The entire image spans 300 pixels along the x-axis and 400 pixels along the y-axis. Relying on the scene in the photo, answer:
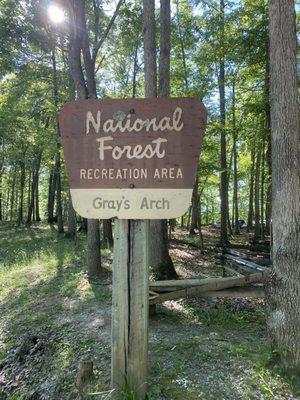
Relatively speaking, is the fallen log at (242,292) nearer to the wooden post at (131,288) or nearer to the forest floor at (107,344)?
the forest floor at (107,344)

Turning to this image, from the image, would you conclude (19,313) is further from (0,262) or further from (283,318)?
(0,262)

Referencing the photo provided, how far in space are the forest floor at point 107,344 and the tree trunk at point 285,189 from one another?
17.9 inches

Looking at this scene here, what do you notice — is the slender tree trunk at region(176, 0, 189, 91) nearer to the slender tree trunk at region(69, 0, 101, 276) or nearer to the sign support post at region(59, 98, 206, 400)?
the slender tree trunk at region(69, 0, 101, 276)

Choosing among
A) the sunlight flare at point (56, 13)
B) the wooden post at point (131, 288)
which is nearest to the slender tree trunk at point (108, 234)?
the sunlight flare at point (56, 13)

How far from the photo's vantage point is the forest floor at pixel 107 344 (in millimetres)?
4078

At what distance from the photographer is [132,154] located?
3.40 metres

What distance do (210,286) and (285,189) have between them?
9.27 feet

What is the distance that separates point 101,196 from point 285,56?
110 inches

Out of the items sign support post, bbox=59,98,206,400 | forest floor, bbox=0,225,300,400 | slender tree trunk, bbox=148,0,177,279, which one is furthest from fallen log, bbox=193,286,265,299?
sign support post, bbox=59,98,206,400

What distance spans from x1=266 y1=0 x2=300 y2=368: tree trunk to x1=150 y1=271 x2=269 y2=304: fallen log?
79.2 inches

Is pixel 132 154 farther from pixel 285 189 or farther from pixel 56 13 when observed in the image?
pixel 56 13

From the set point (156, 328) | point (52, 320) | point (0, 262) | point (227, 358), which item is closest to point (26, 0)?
point (0, 262)

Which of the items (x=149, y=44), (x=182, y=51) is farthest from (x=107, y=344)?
(x=182, y=51)

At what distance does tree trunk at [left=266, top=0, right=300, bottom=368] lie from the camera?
13.6ft
